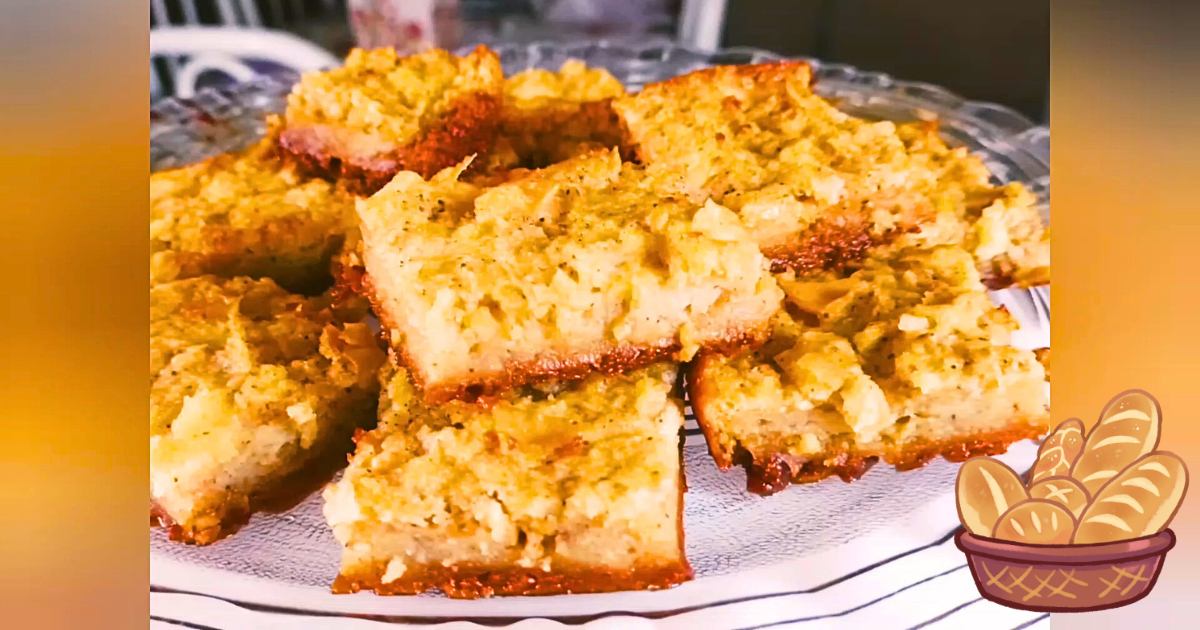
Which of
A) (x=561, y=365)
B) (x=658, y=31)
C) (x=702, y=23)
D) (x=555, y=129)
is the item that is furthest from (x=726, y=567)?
(x=658, y=31)

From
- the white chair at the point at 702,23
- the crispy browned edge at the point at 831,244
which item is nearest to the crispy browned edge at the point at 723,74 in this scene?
the white chair at the point at 702,23

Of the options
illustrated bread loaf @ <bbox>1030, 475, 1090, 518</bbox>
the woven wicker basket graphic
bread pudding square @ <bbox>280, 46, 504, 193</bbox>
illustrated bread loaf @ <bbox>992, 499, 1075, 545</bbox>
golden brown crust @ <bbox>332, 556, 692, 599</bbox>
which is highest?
bread pudding square @ <bbox>280, 46, 504, 193</bbox>

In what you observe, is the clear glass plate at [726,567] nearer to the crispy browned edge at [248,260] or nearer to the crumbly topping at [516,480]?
the crumbly topping at [516,480]

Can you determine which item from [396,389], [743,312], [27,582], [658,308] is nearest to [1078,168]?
[743,312]

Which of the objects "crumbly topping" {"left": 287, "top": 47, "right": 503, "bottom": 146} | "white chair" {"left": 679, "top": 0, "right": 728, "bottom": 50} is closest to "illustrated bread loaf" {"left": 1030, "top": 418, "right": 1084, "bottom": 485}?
"white chair" {"left": 679, "top": 0, "right": 728, "bottom": 50}

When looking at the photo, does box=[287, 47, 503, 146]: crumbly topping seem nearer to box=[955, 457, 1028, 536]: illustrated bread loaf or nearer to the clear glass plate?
the clear glass plate

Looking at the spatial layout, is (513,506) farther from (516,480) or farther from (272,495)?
(272,495)
